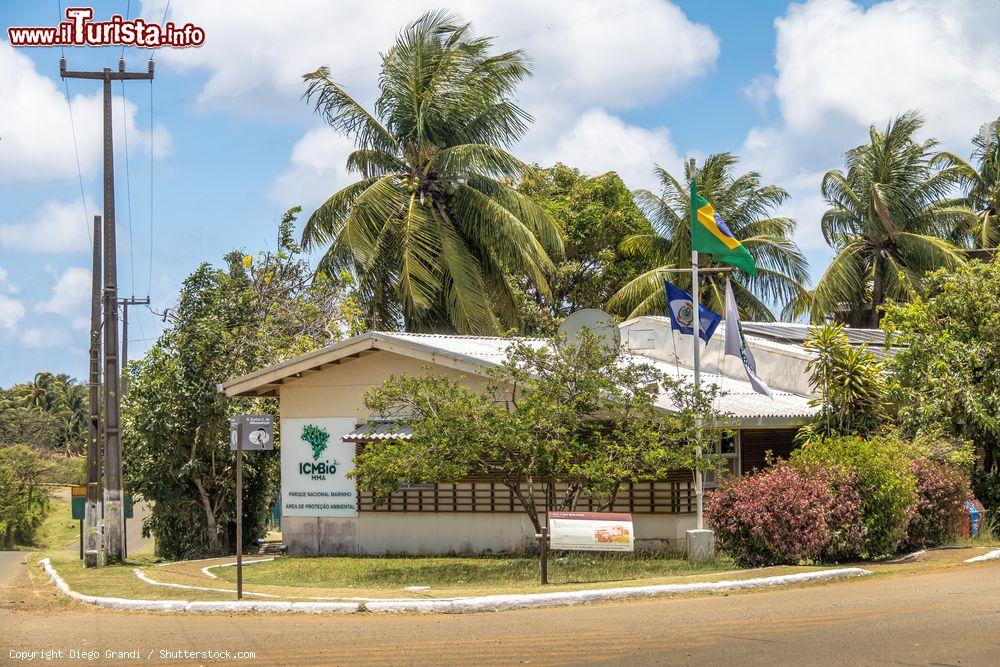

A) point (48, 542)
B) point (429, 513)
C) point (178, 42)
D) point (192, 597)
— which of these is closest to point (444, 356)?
point (429, 513)

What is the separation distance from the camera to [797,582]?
48.1 ft

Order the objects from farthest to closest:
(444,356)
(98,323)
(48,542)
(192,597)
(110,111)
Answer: (48,542) → (98,323) → (110,111) → (444,356) → (192,597)

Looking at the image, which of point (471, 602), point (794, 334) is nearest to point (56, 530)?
point (794, 334)

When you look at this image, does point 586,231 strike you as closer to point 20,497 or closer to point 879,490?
point 879,490

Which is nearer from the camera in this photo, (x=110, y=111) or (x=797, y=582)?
(x=797, y=582)

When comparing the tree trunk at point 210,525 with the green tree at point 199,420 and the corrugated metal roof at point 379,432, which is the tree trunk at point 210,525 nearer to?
the green tree at point 199,420

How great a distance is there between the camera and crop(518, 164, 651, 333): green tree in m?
42.2

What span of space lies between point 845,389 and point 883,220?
18.2m

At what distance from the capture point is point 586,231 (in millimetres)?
42344

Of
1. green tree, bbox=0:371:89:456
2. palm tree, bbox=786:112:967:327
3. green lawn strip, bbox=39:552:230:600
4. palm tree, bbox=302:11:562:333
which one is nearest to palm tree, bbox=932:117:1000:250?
palm tree, bbox=786:112:967:327

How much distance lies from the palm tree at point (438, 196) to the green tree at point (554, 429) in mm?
10397

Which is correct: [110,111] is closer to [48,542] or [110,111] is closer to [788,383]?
[788,383]

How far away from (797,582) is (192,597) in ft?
26.0

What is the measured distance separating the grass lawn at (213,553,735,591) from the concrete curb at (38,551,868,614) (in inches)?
62.0
